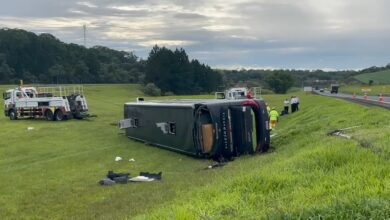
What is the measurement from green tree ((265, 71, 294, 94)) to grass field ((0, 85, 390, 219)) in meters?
84.4

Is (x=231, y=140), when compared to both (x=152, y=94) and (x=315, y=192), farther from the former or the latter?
(x=152, y=94)

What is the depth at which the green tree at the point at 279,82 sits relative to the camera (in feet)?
345

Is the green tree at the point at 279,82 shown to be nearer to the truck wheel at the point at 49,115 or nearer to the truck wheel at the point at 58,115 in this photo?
the truck wheel at the point at 58,115

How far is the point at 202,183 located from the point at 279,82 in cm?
9469

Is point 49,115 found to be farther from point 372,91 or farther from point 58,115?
point 372,91

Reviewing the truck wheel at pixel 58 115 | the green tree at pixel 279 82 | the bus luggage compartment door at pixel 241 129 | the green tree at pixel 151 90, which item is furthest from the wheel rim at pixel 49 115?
the green tree at pixel 279 82

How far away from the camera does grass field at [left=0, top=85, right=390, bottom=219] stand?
22.1 feet

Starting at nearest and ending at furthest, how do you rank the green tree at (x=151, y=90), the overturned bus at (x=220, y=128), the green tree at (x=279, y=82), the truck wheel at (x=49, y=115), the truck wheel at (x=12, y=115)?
the overturned bus at (x=220, y=128) < the truck wheel at (x=49, y=115) < the truck wheel at (x=12, y=115) < the green tree at (x=151, y=90) < the green tree at (x=279, y=82)

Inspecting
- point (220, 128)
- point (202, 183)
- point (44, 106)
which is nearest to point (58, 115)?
point (44, 106)

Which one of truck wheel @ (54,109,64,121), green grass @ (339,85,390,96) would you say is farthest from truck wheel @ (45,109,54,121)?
green grass @ (339,85,390,96)

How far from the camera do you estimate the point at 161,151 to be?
2056 cm

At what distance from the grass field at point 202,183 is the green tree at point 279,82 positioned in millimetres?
84355

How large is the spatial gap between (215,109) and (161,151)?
3467 millimetres

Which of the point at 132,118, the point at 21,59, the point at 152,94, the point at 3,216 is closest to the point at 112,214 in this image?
the point at 3,216
